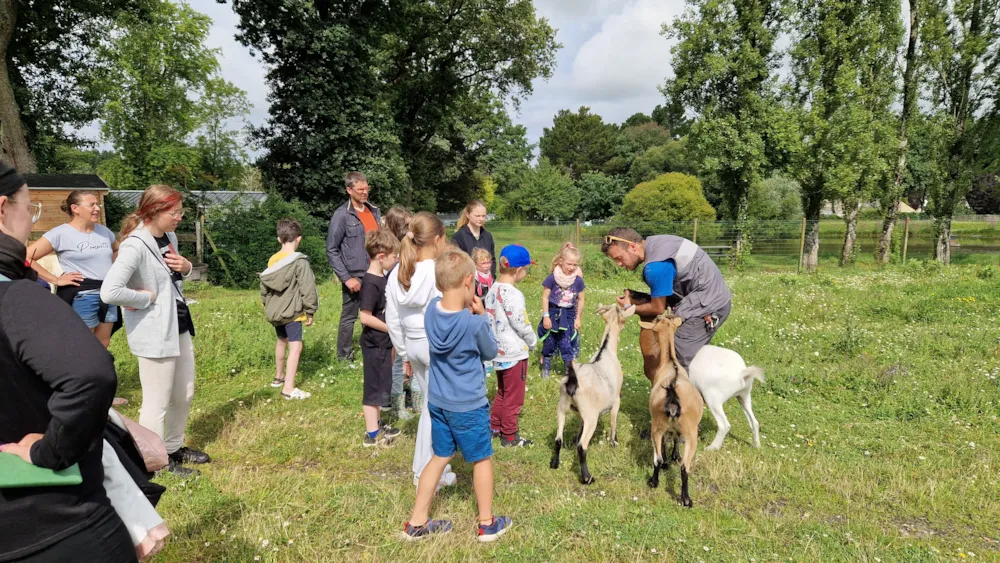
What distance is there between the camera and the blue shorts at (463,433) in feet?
10.8

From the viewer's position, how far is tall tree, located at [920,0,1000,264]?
19594 mm

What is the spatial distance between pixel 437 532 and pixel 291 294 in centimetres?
362

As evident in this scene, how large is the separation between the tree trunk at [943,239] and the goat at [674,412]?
77.6ft

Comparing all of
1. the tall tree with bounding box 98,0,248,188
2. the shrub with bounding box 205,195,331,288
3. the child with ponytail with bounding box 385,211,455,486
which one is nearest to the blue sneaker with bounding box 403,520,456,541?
the child with ponytail with bounding box 385,211,455,486

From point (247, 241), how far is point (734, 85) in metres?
19.9

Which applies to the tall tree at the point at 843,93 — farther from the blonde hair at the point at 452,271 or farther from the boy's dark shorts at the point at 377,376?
the blonde hair at the point at 452,271

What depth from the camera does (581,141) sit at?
251 ft

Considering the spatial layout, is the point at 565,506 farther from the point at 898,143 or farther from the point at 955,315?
the point at 898,143

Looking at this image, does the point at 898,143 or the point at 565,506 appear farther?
the point at 898,143

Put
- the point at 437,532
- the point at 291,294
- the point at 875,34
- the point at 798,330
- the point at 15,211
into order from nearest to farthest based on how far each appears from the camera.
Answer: the point at 15,211
the point at 437,532
the point at 291,294
the point at 798,330
the point at 875,34

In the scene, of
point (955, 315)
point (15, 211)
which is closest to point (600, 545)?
point (15, 211)

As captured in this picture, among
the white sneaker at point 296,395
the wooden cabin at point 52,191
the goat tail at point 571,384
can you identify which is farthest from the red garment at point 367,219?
the wooden cabin at point 52,191

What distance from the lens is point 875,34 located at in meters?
19.0

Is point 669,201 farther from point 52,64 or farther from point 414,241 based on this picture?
point 52,64
